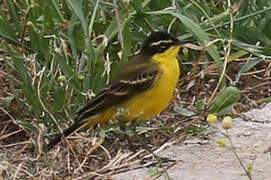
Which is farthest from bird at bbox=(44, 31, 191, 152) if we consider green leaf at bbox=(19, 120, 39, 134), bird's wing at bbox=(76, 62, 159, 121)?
green leaf at bbox=(19, 120, 39, 134)

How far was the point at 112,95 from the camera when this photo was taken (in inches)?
181

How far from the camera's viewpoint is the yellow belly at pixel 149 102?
4.54 m

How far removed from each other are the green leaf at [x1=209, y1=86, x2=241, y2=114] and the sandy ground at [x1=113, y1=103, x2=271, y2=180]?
0.11m

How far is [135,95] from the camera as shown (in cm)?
461

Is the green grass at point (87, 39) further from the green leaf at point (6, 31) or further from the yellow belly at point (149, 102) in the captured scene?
the yellow belly at point (149, 102)

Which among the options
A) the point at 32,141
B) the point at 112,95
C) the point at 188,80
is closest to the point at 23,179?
the point at 32,141

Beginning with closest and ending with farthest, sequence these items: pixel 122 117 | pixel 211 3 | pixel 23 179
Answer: pixel 122 117
pixel 23 179
pixel 211 3

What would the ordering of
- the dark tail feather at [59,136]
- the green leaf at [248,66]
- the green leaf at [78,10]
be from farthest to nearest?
the green leaf at [248,66] < the green leaf at [78,10] < the dark tail feather at [59,136]

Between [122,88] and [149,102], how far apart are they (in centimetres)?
16

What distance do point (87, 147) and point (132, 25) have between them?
1222 millimetres

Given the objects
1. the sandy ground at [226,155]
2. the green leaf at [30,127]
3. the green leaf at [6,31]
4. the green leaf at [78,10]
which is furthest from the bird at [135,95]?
the green leaf at [6,31]

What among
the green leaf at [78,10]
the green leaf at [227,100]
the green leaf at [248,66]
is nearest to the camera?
the green leaf at [227,100]

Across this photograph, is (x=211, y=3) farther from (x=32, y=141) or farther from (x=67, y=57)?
(x=32, y=141)

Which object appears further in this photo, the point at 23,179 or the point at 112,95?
the point at 112,95
